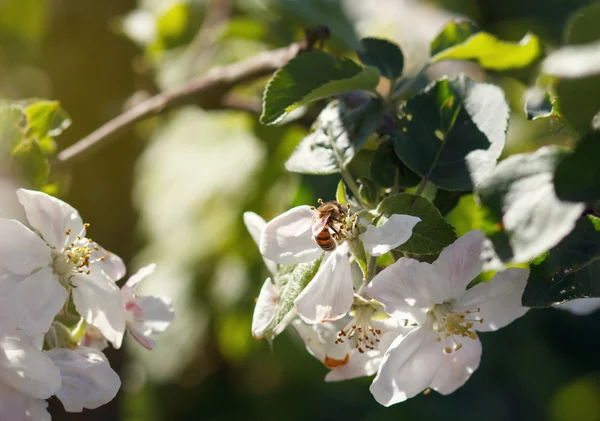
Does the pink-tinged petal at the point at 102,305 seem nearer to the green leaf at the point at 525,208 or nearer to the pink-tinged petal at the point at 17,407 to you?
the pink-tinged petal at the point at 17,407

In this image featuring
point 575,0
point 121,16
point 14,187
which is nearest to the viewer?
point 14,187

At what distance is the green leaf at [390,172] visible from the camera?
58 cm

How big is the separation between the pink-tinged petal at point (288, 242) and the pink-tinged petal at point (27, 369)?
6.8 inches

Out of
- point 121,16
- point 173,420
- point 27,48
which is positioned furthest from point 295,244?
point 173,420

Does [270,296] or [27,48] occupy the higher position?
[270,296]

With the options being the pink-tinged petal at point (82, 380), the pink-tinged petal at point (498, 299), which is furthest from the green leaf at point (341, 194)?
the pink-tinged petal at point (82, 380)

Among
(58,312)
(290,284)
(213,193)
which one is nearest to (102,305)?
(58,312)

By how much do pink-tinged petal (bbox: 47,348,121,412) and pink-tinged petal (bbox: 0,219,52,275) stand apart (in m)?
0.07

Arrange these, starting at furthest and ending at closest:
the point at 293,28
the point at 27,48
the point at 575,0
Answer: the point at 575,0
the point at 27,48
the point at 293,28

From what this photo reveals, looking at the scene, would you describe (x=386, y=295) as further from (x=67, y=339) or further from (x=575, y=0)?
(x=575, y=0)

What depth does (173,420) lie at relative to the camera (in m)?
1.70

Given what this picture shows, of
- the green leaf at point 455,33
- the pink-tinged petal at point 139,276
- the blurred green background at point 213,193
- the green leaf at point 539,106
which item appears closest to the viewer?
the green leaf at point 539,106

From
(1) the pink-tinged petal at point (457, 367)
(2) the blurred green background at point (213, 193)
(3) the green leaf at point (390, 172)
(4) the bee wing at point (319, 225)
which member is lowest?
(2) the blurred green background at point (213, 193)

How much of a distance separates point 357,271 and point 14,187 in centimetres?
31
